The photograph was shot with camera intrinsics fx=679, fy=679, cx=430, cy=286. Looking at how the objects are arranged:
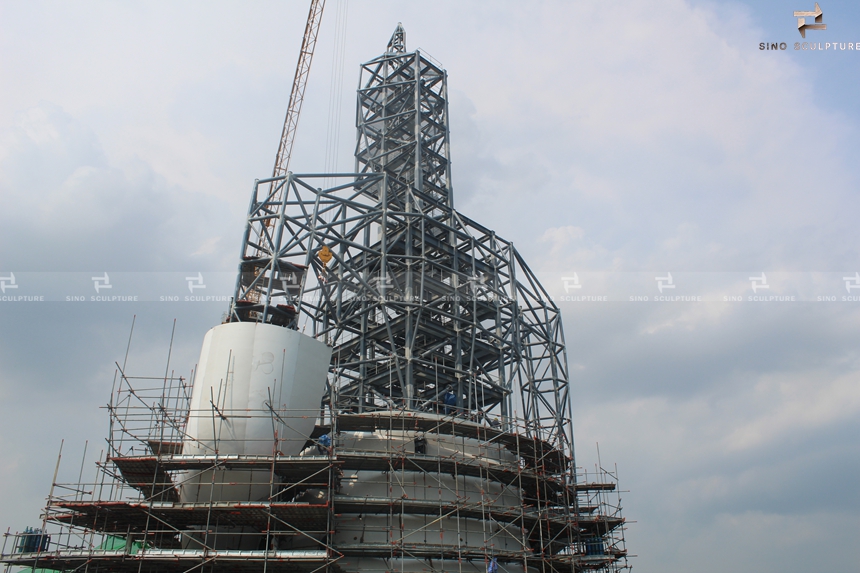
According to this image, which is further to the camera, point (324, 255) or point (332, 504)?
point (324, 255)

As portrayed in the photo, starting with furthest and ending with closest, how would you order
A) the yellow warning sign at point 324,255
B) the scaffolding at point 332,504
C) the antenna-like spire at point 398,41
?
the antenna-like spire at point 398,41
the yellow warning sign at point 324,255
the scaffolding at point 332,504

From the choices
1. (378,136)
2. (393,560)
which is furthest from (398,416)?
(378,136)

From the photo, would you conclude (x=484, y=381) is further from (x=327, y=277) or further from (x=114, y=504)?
(x=114, y=504)

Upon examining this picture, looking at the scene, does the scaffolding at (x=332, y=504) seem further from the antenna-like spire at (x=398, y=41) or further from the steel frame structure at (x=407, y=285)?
the antenna-like spire at (x=398, y=41)

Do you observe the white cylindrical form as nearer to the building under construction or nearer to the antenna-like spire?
the building under construction

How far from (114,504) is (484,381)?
20268 millimetres

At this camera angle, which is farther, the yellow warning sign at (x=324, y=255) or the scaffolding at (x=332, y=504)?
the yellow warning sign at (x=324, y=255)

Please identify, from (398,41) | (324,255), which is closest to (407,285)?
(324,255)

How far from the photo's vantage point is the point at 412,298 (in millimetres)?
35781

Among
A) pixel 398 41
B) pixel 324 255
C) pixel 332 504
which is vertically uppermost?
pixel 398 41

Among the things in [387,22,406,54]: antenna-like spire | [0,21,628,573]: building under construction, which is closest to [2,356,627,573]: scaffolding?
[0,21,628,573]: building under construction

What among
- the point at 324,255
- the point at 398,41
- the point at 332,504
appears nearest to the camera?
the point at 332,504

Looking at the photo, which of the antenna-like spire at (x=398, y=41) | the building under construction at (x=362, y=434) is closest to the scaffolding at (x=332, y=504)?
the building under construction at (x=362, y=434)

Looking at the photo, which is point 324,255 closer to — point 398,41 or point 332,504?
point 332,504
